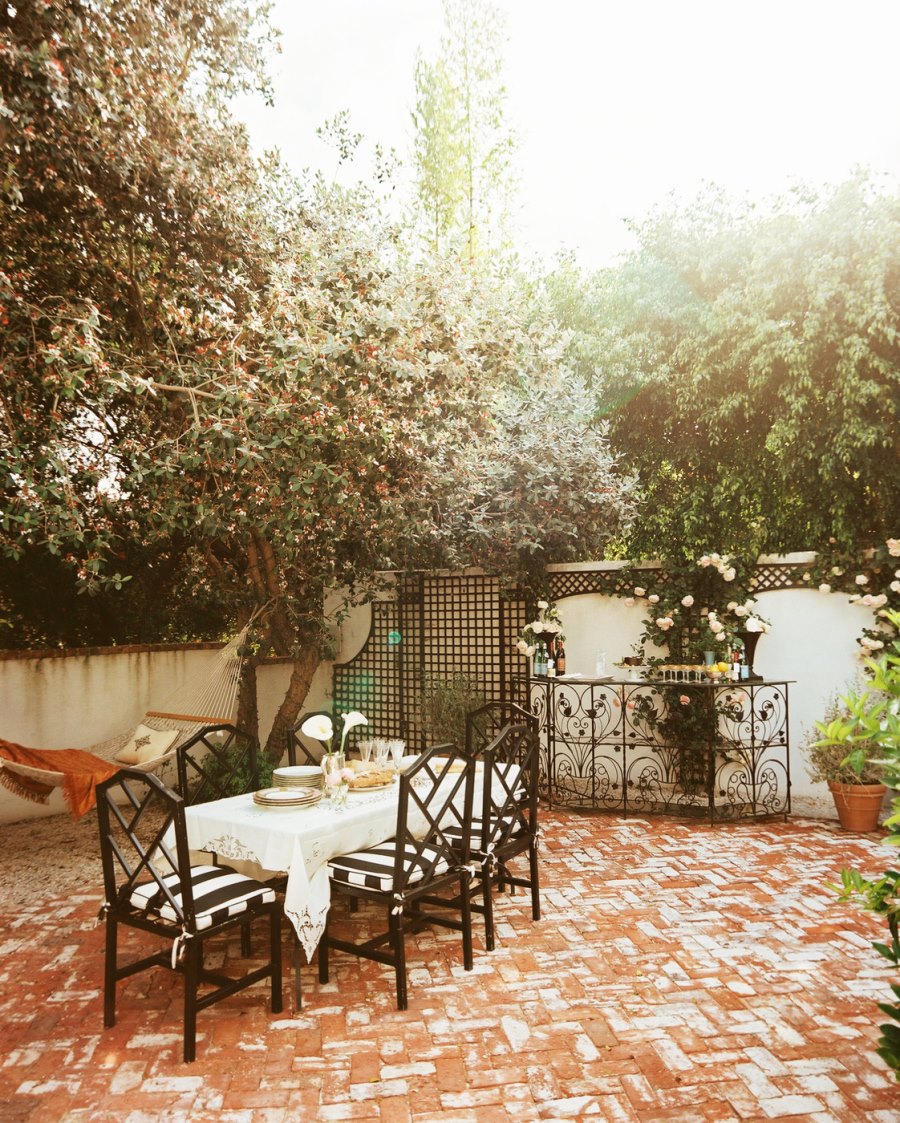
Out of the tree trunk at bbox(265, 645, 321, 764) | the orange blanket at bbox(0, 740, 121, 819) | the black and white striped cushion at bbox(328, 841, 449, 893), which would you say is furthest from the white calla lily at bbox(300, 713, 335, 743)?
the tree trunk at bbox(265, 645, 321, 764)

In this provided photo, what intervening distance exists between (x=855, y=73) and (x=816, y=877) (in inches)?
260

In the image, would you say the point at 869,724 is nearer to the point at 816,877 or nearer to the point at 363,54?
the point at 816,877

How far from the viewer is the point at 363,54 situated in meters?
7.70

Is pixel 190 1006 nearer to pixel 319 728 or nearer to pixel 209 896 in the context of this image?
pixel 209 896

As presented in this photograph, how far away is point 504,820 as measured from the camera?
396 cm

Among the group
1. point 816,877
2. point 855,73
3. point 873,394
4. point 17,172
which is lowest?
point 816,877

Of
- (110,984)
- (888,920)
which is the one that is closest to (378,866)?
(110,984)

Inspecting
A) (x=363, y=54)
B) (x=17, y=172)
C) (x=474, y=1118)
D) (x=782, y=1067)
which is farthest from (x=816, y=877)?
(x=363, y=54)

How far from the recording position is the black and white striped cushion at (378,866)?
3.01m

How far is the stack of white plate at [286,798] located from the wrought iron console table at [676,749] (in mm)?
2870

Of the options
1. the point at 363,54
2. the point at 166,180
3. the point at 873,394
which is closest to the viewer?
the point at 166,180

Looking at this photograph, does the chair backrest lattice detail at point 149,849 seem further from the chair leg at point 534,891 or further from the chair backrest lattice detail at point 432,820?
the chair leg at point 534,891

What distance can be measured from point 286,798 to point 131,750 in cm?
289

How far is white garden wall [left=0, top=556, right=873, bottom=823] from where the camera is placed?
577 centimetres
